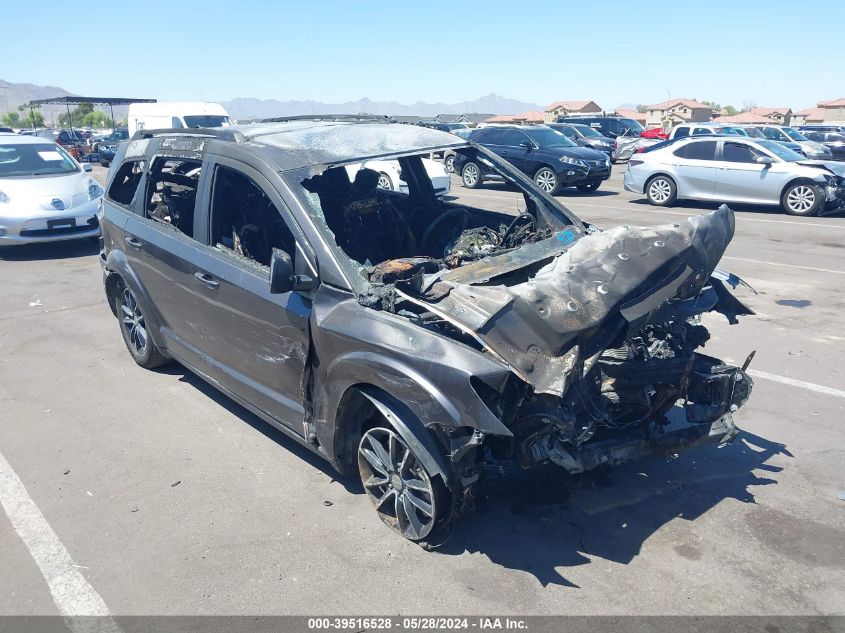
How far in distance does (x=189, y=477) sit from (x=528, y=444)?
88.4 inches

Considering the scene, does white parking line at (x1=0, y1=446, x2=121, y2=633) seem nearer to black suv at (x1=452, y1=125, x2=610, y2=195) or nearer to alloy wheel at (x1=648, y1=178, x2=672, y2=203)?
black suv at (x1=452, y1=125, x2=610, y2=195)

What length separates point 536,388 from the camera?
3.08m

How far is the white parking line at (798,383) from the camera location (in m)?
5.34

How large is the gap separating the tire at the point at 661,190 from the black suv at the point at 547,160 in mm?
1867

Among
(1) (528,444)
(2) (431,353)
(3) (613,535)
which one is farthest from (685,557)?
(2) (431,353)

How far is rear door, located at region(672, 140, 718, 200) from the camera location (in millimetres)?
14969

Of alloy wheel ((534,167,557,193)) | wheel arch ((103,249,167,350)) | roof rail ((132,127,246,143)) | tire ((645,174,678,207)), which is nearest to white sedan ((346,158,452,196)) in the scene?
roof rail ((132,127,246,143))

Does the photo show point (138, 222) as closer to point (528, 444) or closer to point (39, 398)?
point (39, 398)

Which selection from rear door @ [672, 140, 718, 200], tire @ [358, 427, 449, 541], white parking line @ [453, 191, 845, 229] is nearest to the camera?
tire @ [358, 427, 449, 541]

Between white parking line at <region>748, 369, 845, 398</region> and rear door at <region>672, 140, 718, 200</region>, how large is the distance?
10.4 metres

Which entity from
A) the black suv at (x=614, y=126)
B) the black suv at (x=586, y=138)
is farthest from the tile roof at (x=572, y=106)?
the black suv at (x=586, y=138)

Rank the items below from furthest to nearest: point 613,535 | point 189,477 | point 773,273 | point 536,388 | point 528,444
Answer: point 773,273, point 189,477, point 613,535, point 528,444, point 536,388

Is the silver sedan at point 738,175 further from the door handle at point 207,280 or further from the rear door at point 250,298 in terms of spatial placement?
the door handle at point 207,280

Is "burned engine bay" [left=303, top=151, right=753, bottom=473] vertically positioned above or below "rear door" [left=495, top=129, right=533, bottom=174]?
A: below
